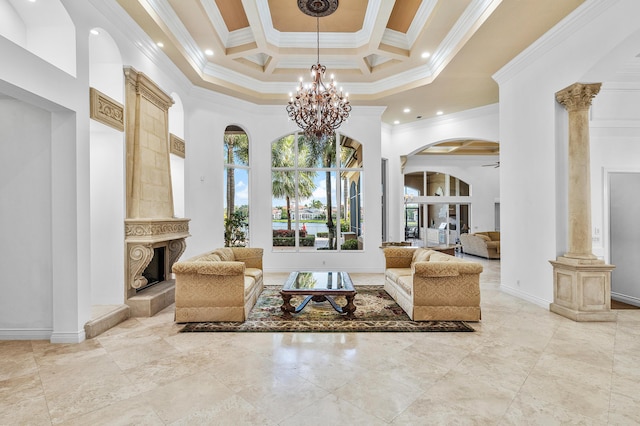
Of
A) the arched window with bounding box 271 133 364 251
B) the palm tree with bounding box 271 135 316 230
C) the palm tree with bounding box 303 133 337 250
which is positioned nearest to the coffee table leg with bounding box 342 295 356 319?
the arched window with bounding box 271 133 364 251

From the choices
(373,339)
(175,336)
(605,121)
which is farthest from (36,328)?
(605,121)

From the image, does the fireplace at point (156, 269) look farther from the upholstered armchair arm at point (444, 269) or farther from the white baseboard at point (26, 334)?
the upholstered armchair arm at point (444, 269)

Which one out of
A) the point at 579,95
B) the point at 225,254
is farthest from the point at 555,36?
the point at 225,254

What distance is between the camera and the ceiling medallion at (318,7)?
4496 millimetres

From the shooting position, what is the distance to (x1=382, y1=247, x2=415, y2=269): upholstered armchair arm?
5.63 metres

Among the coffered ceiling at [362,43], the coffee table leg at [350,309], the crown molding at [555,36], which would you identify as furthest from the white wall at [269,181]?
the coffee table leg at [350,309]

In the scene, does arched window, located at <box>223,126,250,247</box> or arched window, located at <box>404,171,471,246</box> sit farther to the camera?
arched window, located at <box>404,171,471,246</box>

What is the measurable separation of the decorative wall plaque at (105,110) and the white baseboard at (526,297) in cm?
666

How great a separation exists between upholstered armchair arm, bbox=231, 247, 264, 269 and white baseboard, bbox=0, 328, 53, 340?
8.85ft

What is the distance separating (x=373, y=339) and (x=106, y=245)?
12.4 ft

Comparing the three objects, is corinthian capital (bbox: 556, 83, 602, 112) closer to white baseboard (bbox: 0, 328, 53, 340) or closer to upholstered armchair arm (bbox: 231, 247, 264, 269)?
upholstered armchair arm (bbox: 231, 247, 264, 269)

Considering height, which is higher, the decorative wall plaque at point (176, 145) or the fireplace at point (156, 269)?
the decorative wall plaque at point (176, 145)

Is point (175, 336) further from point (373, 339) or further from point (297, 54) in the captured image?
point (297, 54)

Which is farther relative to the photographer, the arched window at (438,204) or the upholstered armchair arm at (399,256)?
the arched window at (438,204)
